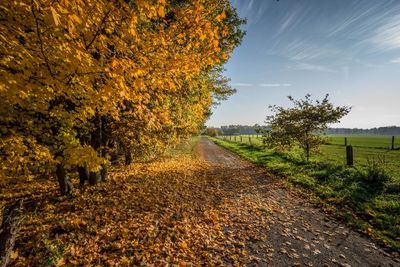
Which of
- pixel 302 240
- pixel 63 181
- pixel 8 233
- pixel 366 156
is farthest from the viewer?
pixel 366 156

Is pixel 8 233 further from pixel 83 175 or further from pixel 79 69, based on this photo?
pixel 83 175

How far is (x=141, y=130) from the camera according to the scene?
337 inches

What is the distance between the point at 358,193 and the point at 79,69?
10.0 metres

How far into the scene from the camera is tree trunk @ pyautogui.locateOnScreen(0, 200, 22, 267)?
3263mm

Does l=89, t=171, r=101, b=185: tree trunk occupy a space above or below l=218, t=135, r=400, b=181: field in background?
above

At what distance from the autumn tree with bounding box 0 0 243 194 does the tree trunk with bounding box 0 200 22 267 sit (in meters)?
2.07

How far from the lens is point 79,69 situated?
155 inches

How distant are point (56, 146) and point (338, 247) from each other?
792 centimetres

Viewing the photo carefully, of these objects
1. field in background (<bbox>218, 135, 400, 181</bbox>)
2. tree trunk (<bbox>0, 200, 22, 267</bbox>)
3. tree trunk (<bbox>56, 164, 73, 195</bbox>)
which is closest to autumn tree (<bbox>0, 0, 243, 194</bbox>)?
tree trunk (<bbox>56, 164, 73, 195</bbox>)

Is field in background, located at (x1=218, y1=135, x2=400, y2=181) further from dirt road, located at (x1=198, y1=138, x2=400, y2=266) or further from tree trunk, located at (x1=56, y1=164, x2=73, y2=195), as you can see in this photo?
tree trunk, located at (x1=56, y1=164, x2=73, y2=195)

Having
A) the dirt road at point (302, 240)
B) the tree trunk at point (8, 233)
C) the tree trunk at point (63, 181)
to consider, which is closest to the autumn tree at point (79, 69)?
the tree trunk at point (63, 181)

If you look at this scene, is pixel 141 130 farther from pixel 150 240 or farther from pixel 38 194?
pixel 150 240

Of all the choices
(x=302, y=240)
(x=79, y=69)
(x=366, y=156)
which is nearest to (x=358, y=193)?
(x=302, y=240)

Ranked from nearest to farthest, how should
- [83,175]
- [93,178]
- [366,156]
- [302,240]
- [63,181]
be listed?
[302,240]
[63,181]
[93,178]
[83,175]
[366,156]
